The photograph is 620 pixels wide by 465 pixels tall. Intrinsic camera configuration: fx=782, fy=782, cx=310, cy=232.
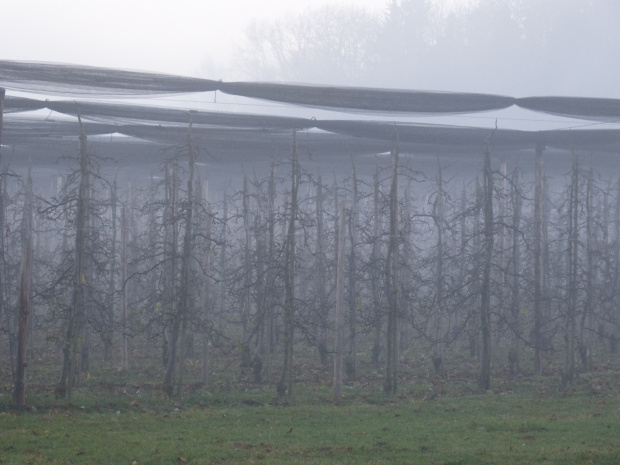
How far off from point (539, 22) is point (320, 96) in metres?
42.1

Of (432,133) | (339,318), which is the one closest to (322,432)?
(339,318)

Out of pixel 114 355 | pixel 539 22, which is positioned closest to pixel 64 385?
pixel 114 355

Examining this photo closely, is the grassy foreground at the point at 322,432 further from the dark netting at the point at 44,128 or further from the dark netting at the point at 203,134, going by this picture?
the dark netting at the point at 44,128

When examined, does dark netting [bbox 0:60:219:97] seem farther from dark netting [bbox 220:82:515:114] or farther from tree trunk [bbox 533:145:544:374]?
tree trunk [bbox 533:145:544:374]

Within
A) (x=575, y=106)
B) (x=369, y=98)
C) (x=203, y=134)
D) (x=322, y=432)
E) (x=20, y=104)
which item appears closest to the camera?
(x=322, y=432)

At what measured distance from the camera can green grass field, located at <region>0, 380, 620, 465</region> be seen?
31.7ft

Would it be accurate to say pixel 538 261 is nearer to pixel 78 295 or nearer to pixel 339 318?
pixel 339 318

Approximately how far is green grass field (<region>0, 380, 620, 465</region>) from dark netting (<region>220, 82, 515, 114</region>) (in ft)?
19.2

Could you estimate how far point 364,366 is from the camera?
67.4ft

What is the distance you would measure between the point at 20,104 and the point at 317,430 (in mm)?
8891

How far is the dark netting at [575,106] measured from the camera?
53.1ft

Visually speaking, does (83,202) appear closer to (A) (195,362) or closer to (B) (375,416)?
(B) (375,416)

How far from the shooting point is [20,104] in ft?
50.8

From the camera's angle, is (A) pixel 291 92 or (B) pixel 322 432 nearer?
(B) pixel 322 432
